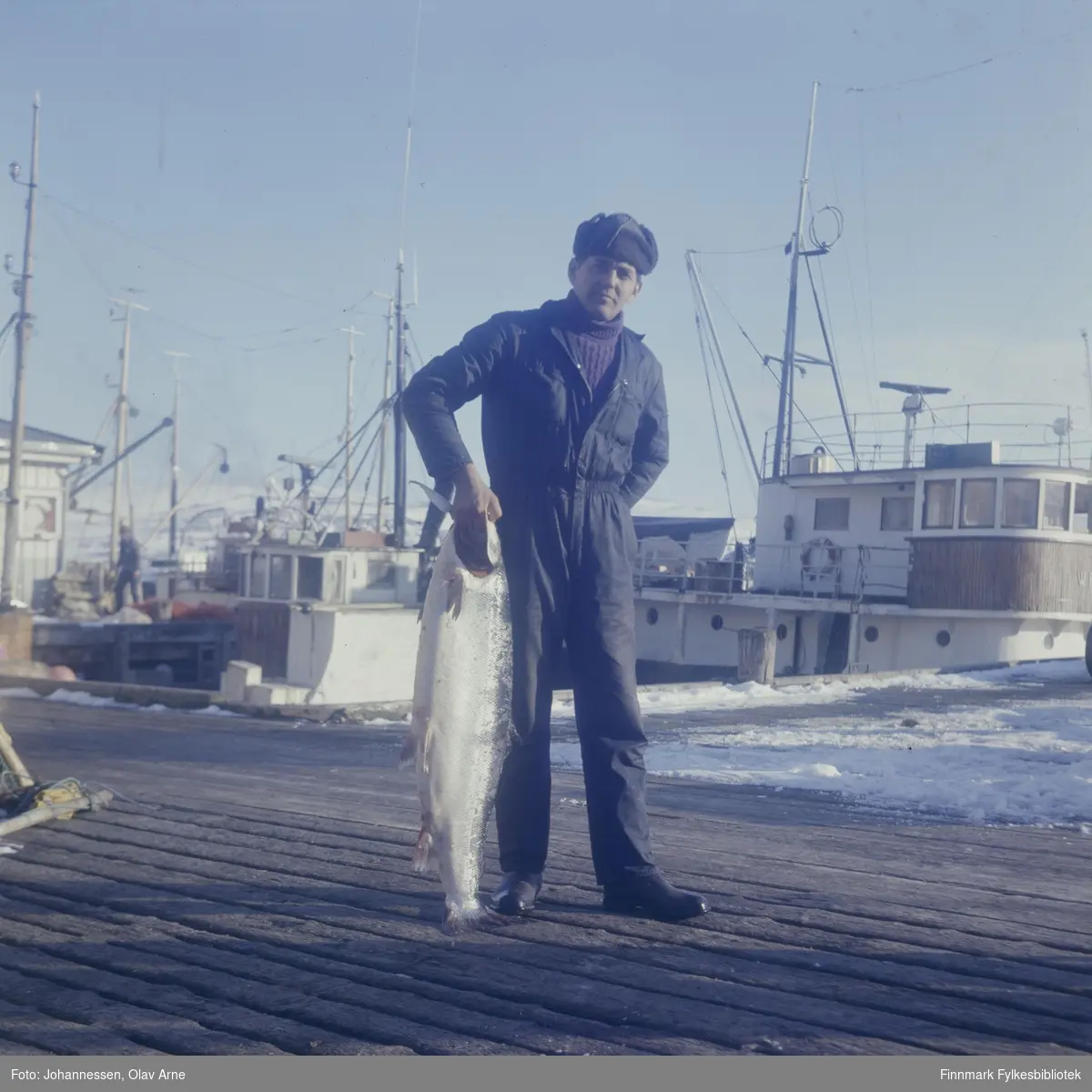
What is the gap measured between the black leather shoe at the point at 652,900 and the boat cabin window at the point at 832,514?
21.9 meters

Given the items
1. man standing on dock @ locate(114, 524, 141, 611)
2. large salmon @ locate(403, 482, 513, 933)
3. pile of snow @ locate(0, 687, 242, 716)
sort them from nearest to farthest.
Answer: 1. large salmon @ locate(403, 482, 513, 933)
2. pile of snow @ locate(0, 687, 242, 716)
3. man standing on dock @ locate(114, 524, 141, 611)

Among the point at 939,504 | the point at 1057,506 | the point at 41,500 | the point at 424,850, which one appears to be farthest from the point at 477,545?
the point at 41,500

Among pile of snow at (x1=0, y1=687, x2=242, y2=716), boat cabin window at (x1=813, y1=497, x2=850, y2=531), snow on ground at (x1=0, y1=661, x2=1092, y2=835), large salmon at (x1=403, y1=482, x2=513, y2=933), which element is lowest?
pile of snow at (x1=0, y1=687, x2=242, y2=716)

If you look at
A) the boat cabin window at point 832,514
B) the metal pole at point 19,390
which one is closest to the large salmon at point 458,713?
the metal pole at point 19,390

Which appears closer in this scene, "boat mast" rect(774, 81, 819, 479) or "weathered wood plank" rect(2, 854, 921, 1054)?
"weathered wood plank" rect(2, 854, 921, 1054)

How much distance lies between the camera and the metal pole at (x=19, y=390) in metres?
20.2

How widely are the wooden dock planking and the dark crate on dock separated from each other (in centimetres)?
1790

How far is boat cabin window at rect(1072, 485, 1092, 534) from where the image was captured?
2108 centimetres

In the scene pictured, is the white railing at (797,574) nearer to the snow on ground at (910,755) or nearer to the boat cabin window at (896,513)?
the boat cabin window at (896,513)

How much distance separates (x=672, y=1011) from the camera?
2.24 m

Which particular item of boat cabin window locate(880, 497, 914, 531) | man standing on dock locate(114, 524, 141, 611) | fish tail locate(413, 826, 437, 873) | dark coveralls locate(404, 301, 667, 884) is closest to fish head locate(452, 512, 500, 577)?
→ dark coveralls locate(404, 301, 667, 884)

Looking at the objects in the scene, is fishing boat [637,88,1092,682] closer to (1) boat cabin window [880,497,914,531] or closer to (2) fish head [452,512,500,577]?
(1) boat cabin window [880,497,914,531]

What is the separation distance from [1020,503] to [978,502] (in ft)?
2.31

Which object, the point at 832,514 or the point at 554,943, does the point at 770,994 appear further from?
the point at 832,514
